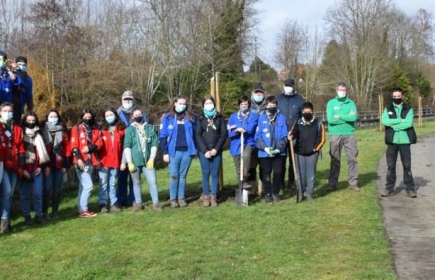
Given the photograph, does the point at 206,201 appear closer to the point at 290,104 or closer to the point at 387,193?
the point at 290,104

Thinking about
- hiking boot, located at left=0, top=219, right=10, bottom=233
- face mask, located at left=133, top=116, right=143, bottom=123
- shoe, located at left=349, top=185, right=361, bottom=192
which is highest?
face mask, located at left=133, top=116, right=143, bottom=123

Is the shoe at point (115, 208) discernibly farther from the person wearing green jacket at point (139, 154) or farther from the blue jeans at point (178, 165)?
the blue jeans at point (178, 165)

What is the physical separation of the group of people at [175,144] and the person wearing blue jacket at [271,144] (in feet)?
0.06

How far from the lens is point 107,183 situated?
31.0ft

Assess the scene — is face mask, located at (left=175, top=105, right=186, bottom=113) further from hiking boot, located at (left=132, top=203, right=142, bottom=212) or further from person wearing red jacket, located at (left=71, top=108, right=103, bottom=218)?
hiking boot, located at (left=132, top=203, right=142, bottom=212)

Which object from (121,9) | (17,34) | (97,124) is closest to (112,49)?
(121,9)

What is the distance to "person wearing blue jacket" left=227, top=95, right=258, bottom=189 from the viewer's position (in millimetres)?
9766

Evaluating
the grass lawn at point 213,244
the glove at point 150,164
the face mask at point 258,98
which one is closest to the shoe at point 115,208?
the grass lawn at point 213,244

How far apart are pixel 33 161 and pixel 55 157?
0.51 meters

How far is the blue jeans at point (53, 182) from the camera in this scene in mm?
8898

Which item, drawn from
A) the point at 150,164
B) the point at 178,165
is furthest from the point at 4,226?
the point at 178,165

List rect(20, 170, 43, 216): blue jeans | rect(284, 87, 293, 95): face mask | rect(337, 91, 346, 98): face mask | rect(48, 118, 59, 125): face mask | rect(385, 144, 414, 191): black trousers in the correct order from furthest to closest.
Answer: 1. rect(337, 91, 346, 98): face mask
2. rect(284, 87, 293, 95): face mask
3. rect(385, 144, 414, 191): black trousers
4. rect(48, 118, 59, 125): face mask
5. rect(20, 170, 43, 216): blue jeans

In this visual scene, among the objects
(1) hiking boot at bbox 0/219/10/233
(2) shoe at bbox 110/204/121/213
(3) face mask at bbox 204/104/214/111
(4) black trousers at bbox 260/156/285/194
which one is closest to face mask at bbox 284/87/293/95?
(4) black trousers at bbox 260/156/285/194

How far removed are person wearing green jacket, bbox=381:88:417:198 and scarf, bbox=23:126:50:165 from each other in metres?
5.92
